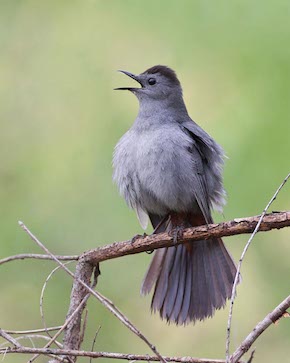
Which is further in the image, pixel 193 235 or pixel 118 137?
pixel 118 137

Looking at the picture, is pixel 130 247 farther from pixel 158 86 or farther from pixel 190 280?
pixel 158 86

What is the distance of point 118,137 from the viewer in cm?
628

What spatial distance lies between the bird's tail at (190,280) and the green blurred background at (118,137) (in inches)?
19.1

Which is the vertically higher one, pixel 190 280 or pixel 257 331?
pixel 190 280

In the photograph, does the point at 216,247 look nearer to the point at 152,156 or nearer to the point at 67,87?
the point at 152,156

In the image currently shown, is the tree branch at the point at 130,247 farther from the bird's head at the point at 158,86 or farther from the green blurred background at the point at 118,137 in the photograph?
the bird's head at the point at 158,86

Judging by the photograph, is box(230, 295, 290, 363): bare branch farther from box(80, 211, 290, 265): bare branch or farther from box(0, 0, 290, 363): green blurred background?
box(0, 0, 290, 363): green blurred background

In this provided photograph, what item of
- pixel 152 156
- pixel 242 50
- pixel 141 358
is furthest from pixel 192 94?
pixel 141 358

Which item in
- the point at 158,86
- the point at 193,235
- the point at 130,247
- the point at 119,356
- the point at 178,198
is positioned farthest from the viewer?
the point at 158,86

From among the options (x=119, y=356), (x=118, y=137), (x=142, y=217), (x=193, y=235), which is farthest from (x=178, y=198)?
(x=119, y=356)

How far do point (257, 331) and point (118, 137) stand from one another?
330 centimetres

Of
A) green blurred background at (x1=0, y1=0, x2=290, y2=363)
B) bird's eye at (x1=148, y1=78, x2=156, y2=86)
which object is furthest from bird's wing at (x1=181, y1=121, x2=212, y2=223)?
bird's eye at (x1=148, y1=78, x2=156, y2=86)

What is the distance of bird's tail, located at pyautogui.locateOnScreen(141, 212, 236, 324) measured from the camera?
509cm

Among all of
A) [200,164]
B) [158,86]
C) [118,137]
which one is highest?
[158,86]
